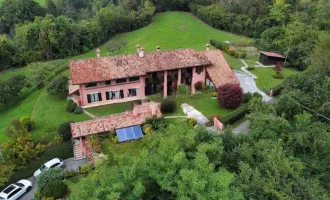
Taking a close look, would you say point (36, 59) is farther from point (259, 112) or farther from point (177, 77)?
point (259, 112)

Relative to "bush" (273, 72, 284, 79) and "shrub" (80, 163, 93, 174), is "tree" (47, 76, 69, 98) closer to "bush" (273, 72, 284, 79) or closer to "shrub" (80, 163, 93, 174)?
"shrub" (80, 163, 93, 174)

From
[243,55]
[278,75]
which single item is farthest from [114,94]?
[243,55]

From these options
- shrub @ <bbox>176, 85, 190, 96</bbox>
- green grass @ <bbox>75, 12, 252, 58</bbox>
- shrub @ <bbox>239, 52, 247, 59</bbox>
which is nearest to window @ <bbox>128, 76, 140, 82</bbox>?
shrub @ <bbox>176, 85, 190, 96</bbox>

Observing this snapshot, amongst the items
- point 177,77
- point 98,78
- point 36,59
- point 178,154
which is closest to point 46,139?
point 98,78

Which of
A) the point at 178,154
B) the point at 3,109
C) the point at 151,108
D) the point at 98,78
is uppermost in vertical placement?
the point at 178,154

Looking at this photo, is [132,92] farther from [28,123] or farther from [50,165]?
[50,165]

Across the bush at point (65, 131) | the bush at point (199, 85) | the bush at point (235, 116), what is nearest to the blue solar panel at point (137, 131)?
the bush at point (65, 131)

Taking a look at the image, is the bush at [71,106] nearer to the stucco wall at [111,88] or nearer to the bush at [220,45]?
the stucco wall at [111,88]
